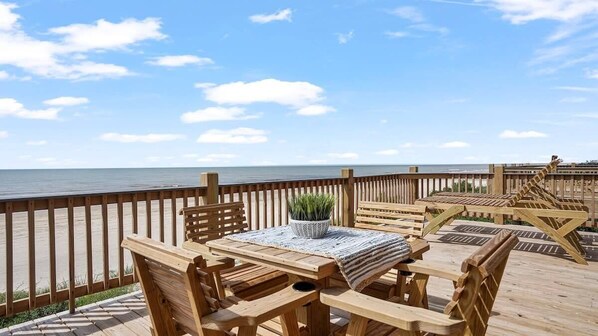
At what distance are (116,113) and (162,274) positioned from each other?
43386mm

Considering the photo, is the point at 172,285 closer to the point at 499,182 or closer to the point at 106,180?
the point at 499,182

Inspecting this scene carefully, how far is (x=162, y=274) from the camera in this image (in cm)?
152

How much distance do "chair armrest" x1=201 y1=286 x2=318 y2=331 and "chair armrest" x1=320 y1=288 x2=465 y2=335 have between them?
0.13m

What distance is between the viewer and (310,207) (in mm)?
2305

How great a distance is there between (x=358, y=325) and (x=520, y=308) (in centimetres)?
238

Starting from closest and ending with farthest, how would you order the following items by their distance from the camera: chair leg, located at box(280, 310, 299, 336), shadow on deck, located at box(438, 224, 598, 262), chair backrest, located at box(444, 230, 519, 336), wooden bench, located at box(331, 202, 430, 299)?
chair backrest, located at box(444, 230, 519, 336) → chair leg, located at box(280, 310, 299, 336) → wooden bench, located at box(331, 202, 430, 299) → shadow on deck, located at box(438, 224, 598, 262)

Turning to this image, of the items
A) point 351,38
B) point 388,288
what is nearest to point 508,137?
point 351,38

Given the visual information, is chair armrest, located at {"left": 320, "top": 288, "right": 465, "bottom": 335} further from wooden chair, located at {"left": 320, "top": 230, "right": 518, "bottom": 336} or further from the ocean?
the ocean

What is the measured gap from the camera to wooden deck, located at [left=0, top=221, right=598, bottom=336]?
2.80 metres

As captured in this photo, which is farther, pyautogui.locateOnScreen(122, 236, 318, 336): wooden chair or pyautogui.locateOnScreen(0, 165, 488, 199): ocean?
pyautogui.locateOnScreen(0, 165, 488, 199): ocean

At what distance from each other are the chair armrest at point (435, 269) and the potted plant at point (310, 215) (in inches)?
20.5

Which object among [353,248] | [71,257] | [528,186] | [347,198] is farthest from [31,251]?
[528,186]

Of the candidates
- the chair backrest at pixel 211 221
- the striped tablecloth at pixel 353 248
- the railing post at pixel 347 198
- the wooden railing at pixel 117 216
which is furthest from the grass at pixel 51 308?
the railing post at pixel 347 198

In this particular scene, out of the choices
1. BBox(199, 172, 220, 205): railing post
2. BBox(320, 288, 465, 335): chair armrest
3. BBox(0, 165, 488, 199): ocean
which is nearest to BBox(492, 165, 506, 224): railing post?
BBox(199, 172, 220, 205): railing post
